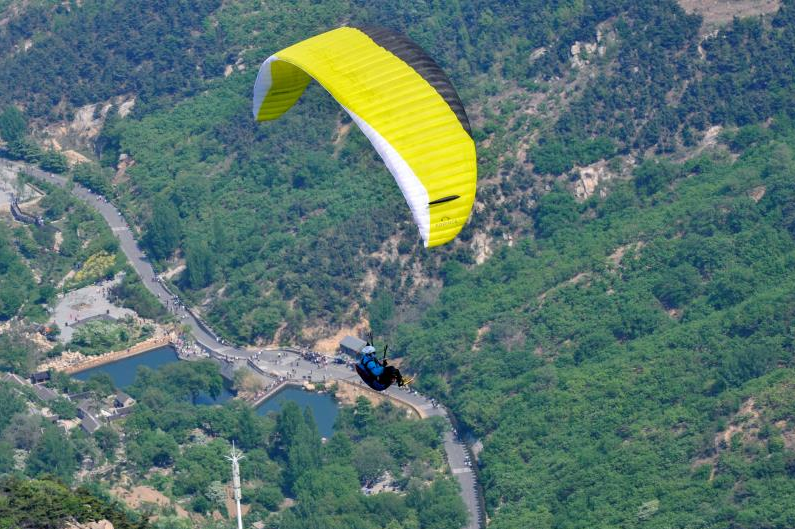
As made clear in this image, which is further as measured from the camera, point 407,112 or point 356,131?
point 356,131

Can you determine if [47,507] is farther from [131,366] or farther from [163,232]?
[163,232]

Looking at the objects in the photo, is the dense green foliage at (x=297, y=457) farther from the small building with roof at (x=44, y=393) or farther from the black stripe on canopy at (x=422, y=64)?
the black stripe on canopy at (x=422, y=64)

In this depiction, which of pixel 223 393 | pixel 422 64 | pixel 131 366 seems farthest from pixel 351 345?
pixel 422 64

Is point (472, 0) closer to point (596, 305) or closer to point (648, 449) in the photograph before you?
point (596, 305)

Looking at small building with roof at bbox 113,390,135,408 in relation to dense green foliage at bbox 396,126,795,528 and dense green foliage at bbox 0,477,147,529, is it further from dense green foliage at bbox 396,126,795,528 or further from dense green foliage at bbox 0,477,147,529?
dense green foliage at bbox 0,477,147,529

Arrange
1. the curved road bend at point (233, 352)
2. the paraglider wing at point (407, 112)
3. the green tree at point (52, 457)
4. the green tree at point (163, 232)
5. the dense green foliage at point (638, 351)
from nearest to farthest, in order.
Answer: the paraglider wing at point (407, 112), the dense green foliage at point (638, 351), the green tree at point (52, 457), the curved road bend at point (233, 352), the green tree at point (163, 232)

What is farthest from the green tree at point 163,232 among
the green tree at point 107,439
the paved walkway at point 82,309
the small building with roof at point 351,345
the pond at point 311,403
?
the green tree at point 107,439
